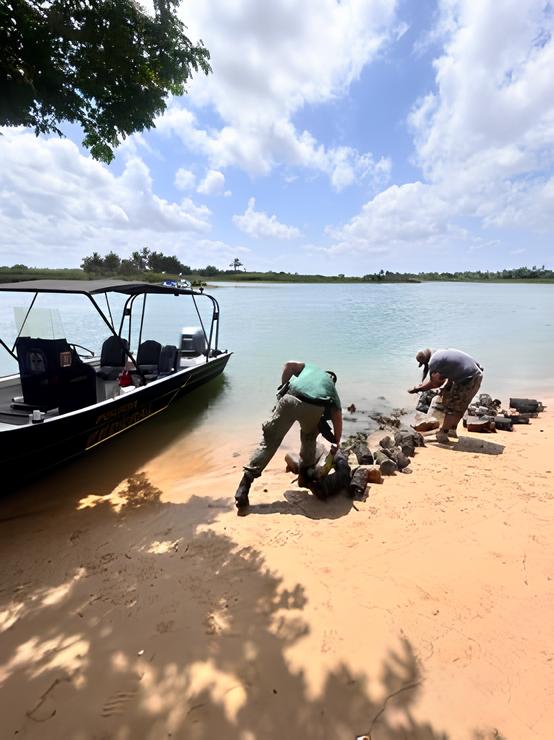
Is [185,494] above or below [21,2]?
below

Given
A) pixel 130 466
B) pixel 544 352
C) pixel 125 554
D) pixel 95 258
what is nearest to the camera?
pixel 125 554

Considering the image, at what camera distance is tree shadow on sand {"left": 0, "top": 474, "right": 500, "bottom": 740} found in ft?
7.32

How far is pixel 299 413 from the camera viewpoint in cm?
477

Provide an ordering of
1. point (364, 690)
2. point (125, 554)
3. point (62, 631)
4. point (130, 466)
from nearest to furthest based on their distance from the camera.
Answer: point (364, 690) < point (62, 631) < point (125, 554) < point (130, 466)

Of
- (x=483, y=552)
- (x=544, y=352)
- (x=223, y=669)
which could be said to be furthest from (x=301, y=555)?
(x=544, y=352)

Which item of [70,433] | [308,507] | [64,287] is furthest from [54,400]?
[308,507]

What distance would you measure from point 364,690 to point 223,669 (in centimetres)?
90

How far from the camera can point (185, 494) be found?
5.73 m

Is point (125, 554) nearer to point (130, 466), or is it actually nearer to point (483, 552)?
point (130, 466)

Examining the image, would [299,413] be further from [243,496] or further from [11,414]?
[11,414]

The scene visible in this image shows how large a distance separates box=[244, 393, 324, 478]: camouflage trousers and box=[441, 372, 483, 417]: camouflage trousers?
3.29m

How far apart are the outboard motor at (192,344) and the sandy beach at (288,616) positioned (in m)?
7.60

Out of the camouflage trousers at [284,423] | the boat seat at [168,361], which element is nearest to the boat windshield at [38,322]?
the boat seat at [168,361]

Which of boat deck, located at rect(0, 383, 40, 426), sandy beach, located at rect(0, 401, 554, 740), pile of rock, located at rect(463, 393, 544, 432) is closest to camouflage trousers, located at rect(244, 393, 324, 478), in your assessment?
sandy beach, located at rect(0, 401, 554, 740)
